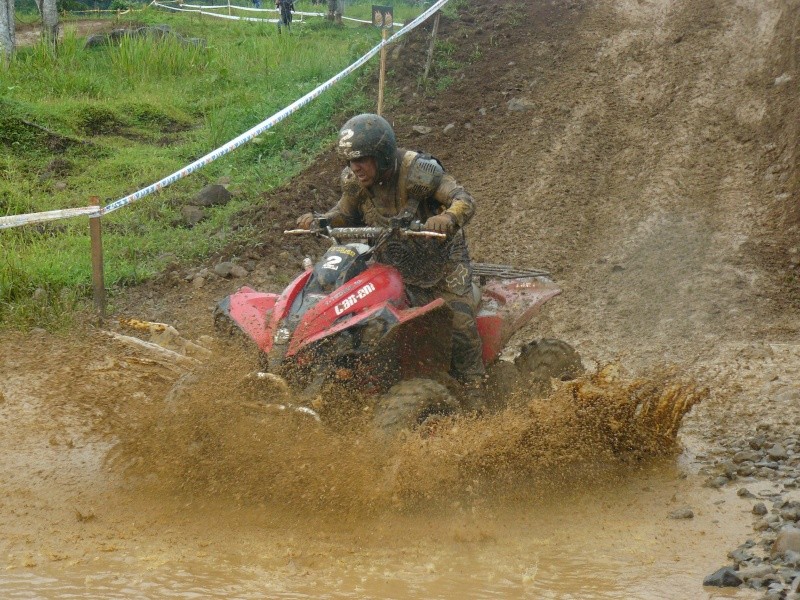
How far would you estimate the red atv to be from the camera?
5391 mm

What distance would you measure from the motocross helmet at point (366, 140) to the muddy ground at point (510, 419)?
1.25 m

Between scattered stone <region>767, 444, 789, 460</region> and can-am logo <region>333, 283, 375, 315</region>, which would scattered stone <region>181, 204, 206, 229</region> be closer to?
can-am logo <region>333, 283, 375, 315</region>

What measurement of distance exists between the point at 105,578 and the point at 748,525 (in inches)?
119

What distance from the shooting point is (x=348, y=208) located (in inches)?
255

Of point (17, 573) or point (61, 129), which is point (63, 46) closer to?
point (61, 129)

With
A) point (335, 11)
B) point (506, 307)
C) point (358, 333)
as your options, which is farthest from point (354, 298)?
point (335, 11)

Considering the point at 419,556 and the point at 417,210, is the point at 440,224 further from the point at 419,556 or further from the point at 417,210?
the point at 419,556

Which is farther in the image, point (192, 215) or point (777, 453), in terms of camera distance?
point (192, 215)

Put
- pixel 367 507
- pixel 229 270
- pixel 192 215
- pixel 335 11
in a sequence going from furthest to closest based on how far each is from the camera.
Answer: pixel 335 11
pixel 192 215
pixel 229 270
pixel 367 507

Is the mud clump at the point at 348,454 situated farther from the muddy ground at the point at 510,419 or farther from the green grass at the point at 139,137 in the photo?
the green grass at the point at 139,137

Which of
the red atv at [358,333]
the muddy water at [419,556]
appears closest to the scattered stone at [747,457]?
the muddy water at [419,556]

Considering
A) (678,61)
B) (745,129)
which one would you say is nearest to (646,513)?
(745,129)

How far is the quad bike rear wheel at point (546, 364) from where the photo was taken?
21.1ft

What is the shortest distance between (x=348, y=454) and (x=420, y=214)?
1.67m
